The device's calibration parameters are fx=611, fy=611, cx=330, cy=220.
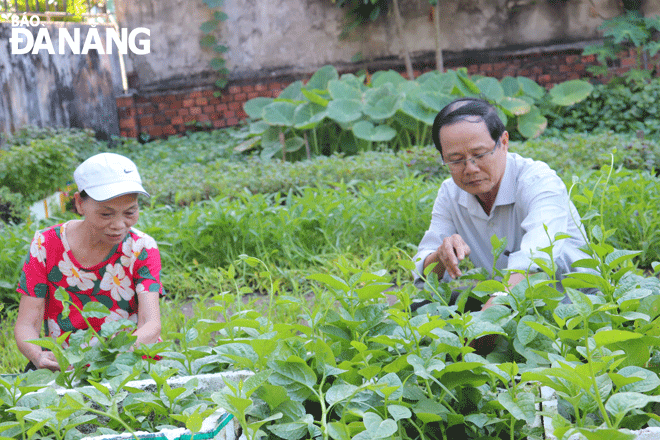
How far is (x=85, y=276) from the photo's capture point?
2207mm

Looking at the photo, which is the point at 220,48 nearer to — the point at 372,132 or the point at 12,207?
the point at 372,132

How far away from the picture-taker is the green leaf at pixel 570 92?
303 inches

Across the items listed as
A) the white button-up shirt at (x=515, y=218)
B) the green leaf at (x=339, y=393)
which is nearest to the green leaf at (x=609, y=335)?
the green leaf at (x=339, y=393)

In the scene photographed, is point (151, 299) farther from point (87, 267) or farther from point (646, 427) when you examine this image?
point (646, 427)

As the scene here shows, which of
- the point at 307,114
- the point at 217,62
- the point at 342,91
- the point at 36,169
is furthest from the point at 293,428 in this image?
the point at 217,62

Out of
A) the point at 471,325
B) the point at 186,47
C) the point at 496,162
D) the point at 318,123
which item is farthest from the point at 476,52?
the point at 471,325

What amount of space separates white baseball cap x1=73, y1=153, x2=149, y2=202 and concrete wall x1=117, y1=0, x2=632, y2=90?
701 centimetres

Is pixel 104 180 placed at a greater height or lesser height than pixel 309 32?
lesser

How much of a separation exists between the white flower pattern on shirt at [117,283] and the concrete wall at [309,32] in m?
6.96

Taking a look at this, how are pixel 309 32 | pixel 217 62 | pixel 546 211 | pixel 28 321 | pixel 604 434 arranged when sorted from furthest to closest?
pixel 309 32 < pixel 217 62 < pixel 28 321 < pixel 546 211 < pixel 604 434

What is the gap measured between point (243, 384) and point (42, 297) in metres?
1.61

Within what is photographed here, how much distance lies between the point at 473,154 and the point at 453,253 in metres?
0.42

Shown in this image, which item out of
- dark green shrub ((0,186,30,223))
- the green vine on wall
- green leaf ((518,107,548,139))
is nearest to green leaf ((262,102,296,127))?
the green vine on wall

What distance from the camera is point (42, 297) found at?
218 cm
